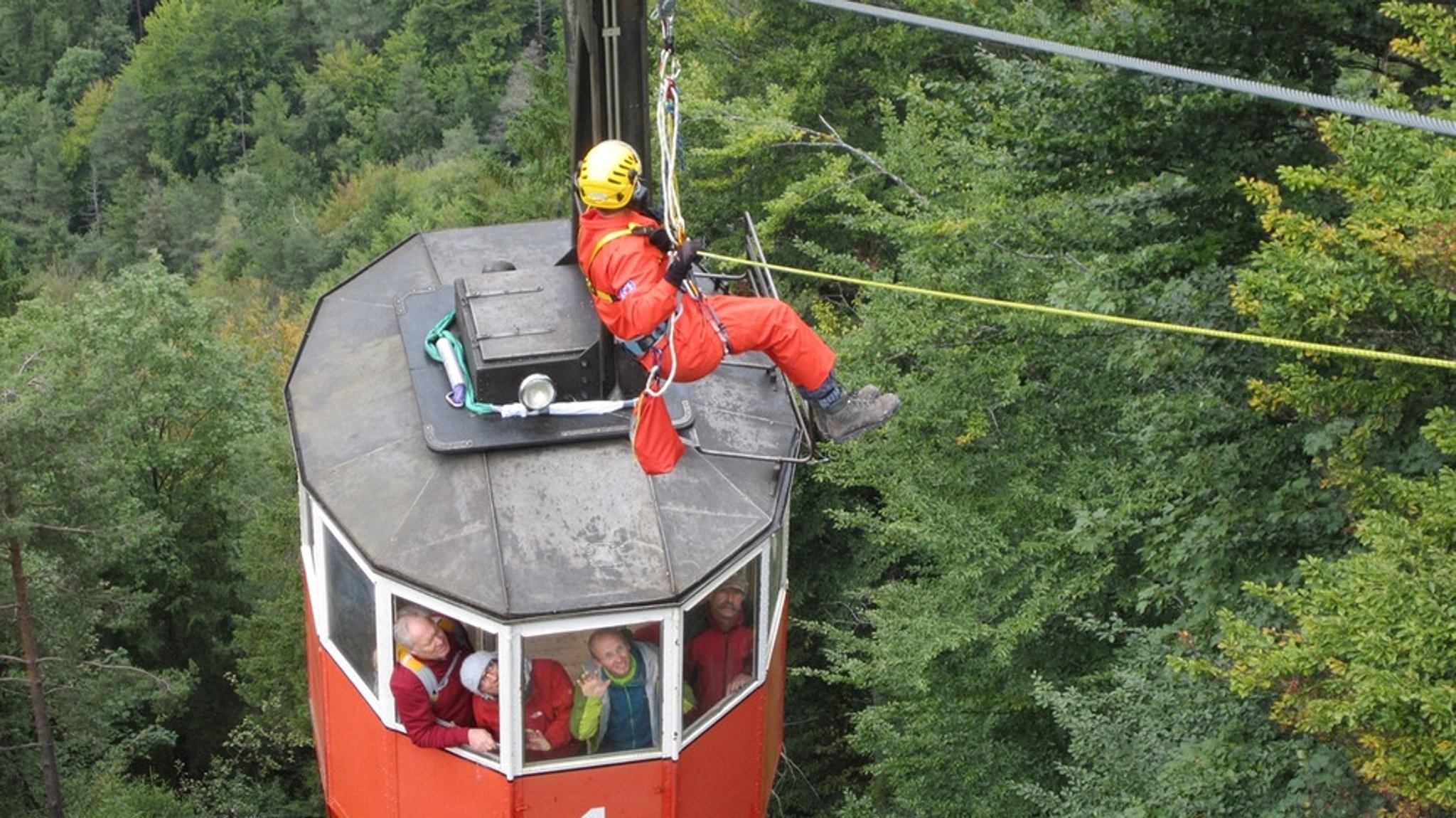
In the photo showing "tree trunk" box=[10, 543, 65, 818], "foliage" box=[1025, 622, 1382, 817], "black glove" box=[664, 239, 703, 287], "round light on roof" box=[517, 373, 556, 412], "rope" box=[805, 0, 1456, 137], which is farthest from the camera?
"tree trunk" box=[10, 543, 65, 818]

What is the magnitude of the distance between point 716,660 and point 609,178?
2587mm

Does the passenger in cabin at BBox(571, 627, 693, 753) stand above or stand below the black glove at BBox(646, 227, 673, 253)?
below

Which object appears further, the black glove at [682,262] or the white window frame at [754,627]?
the white window frame at [754,627]

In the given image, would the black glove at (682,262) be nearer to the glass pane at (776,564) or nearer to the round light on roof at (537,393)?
the round light on roof at (537,393)

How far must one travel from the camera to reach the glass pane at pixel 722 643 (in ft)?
28.4

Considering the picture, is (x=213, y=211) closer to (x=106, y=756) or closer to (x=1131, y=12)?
(x=106, y=756)

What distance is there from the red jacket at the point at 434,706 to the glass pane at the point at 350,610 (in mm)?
327

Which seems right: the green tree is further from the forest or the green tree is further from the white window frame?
the white window frame

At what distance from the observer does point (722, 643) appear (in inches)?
350

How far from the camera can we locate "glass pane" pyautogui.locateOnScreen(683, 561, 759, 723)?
866 centimetres

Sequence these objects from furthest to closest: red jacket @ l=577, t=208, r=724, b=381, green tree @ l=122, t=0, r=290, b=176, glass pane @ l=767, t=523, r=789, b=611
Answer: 1. green tree @ l=122, t=0, r=290, b=176
2. glass pane @ l=767, t=523, r=789, b=611
3. red jacket @ l=577, t=208, r=724, b=381

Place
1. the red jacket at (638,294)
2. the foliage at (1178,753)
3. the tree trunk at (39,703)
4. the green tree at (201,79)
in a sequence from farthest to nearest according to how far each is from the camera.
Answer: the green tree at (201,79)
the tree trunk at (39,703)
the foliage at (1178,753)
the red jacket at (638,294)

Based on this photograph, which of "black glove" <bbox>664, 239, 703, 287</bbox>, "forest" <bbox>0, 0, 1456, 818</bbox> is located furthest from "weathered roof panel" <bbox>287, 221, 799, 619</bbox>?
"forest" <bbox>0, 0, 1456, 818</bbox>

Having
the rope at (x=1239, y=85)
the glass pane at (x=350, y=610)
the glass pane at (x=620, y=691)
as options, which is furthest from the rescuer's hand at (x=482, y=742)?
the rope at (x=1239, y=85)
